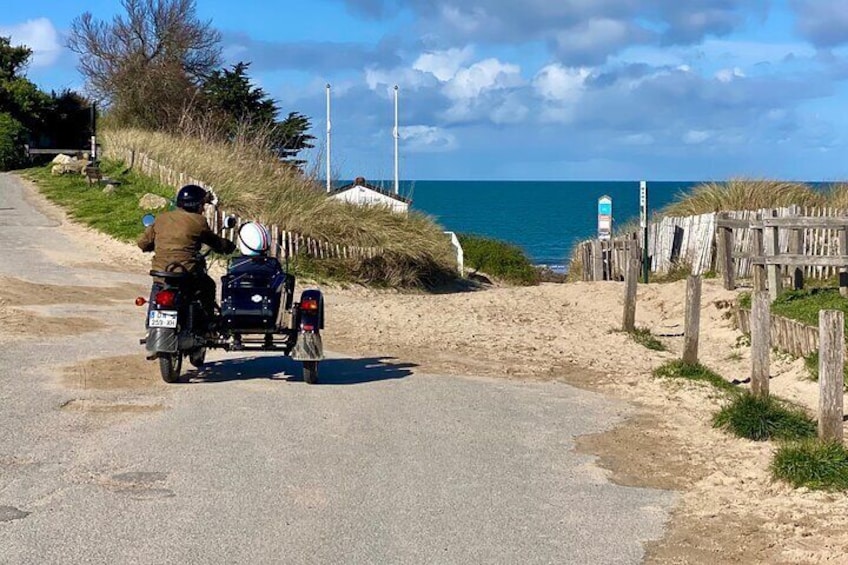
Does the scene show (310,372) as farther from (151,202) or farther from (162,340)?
(151,202)

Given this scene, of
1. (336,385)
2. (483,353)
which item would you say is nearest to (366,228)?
(483,353)

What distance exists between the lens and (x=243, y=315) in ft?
36.4

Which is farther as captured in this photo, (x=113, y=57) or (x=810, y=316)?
(x=113, y=57)

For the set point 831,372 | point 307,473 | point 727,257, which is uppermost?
point 727,257

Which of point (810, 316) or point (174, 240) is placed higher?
point (174, 240)

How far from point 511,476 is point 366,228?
1690 centimetres

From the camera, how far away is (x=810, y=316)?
1529 cm

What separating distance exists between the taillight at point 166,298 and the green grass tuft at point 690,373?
542 cm

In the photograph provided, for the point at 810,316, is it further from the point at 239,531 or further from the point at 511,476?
the point at 239,531

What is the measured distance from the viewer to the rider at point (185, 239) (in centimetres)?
1097

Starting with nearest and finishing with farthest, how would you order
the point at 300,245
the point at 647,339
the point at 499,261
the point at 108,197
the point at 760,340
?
1. the point at 760,340
2. the point at 647,339
3. the point at 300,245
4. the point at 108,197
5. the point at 499,261

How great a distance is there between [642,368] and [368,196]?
17729 mm

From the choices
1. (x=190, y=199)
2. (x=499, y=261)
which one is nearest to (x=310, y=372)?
(x=190, y=199)

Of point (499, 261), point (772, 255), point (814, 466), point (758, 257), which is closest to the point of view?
point (814, 466)
